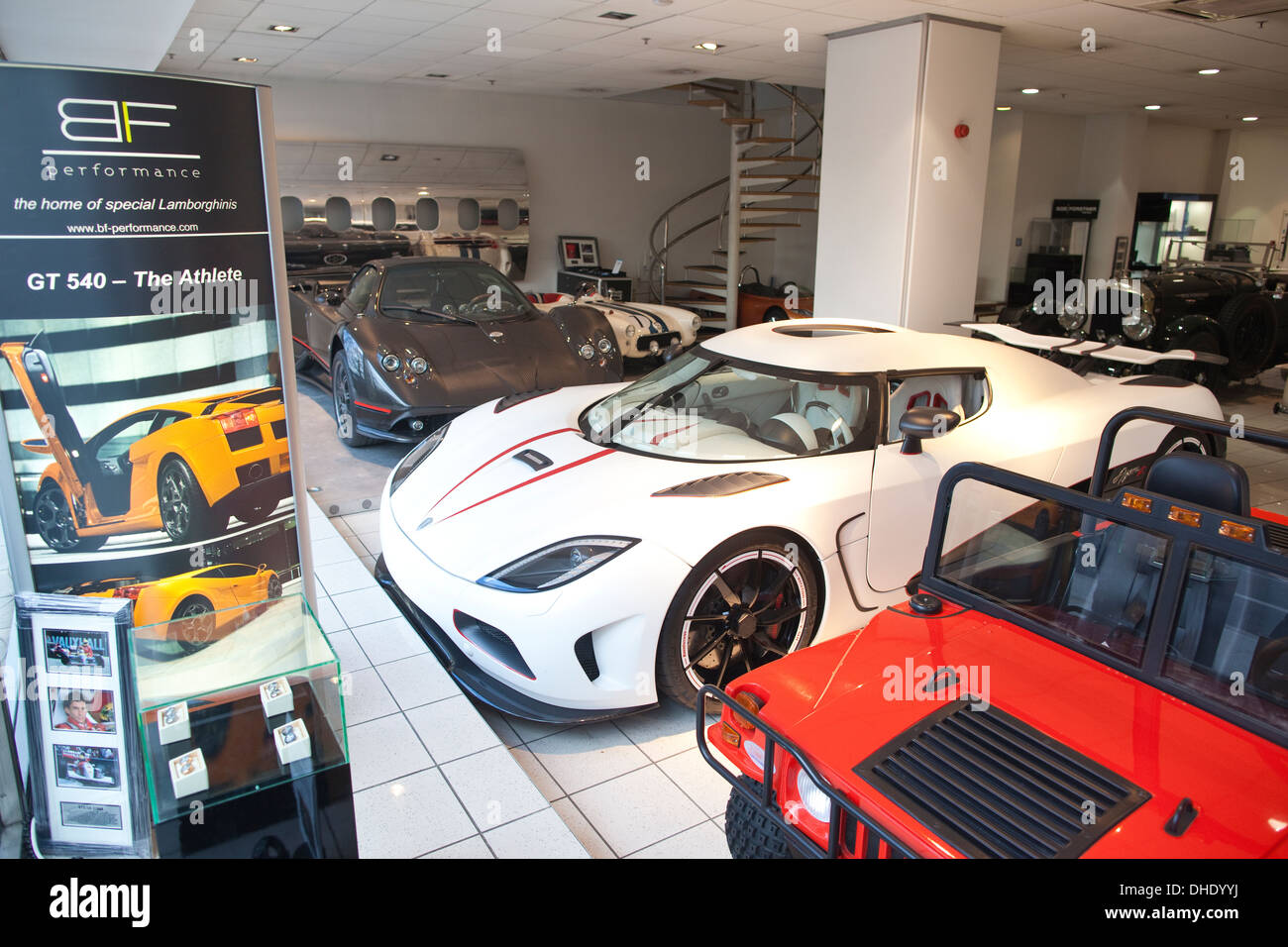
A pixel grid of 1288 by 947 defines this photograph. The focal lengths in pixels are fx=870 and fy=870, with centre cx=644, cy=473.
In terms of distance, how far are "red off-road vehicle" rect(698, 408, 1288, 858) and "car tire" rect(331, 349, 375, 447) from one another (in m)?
4.63

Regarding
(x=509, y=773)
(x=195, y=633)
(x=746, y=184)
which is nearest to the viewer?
(x=195, y=633)

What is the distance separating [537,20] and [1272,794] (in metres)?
6.68

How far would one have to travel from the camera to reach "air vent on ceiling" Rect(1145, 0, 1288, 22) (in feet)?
17.6

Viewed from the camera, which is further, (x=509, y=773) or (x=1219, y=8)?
(x=1219, y=8)

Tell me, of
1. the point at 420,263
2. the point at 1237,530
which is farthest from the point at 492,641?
the point at 420,263

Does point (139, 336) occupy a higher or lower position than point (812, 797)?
higher

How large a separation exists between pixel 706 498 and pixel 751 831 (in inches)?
44.1

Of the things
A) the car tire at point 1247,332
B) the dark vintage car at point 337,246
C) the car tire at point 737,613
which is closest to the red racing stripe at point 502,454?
the car tire at point 737,613

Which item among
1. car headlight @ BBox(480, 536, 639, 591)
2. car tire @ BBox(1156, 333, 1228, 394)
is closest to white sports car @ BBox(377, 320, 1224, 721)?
car headlight @ BBox(480, 536, 639, 591)

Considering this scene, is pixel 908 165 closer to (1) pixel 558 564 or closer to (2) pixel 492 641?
(1) pixel 558 564

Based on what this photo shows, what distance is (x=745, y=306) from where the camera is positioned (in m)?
11.2

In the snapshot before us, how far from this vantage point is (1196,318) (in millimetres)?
8477

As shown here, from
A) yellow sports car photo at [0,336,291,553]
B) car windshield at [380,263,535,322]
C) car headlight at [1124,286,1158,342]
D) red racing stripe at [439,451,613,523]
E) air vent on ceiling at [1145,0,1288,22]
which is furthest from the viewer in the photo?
car headlight at [1124,286,1158,342]

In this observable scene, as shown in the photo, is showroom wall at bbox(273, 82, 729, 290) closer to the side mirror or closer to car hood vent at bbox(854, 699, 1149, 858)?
the side mirror
